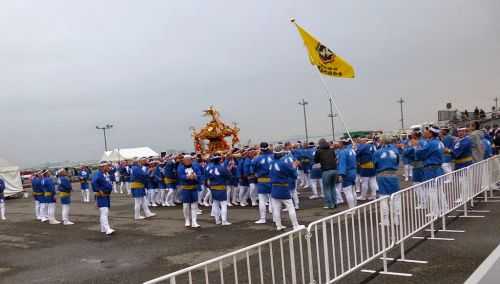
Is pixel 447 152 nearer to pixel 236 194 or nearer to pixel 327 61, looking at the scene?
pixel 327 61

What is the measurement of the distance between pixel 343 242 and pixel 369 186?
718cm

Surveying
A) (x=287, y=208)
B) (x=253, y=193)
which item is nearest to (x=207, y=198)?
(x=253, y=193)

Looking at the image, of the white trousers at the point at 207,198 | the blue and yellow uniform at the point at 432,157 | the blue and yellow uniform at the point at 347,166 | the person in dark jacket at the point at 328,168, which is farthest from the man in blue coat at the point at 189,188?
the blue and yellow uniform at the point at 432,157

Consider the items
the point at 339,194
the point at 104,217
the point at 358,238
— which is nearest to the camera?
the point at 358,238

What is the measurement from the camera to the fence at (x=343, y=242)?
4793 millimetres

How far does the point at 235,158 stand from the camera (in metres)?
14.8

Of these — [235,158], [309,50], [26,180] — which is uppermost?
[309,50]

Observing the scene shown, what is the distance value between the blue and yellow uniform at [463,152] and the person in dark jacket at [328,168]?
11.2 feet

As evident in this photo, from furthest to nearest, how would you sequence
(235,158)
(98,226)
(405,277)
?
(235,158)
(98,226)
(405,277)

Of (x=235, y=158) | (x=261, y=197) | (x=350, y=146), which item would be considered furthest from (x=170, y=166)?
(x=350, y=146)

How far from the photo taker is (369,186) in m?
12.8

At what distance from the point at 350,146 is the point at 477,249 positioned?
6058 mm

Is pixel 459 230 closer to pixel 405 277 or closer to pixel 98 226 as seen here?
pixel 405 277

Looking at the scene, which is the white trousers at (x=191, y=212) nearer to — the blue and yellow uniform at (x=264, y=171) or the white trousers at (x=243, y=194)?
the blue and yellow uniform at (x=264, y=171)
